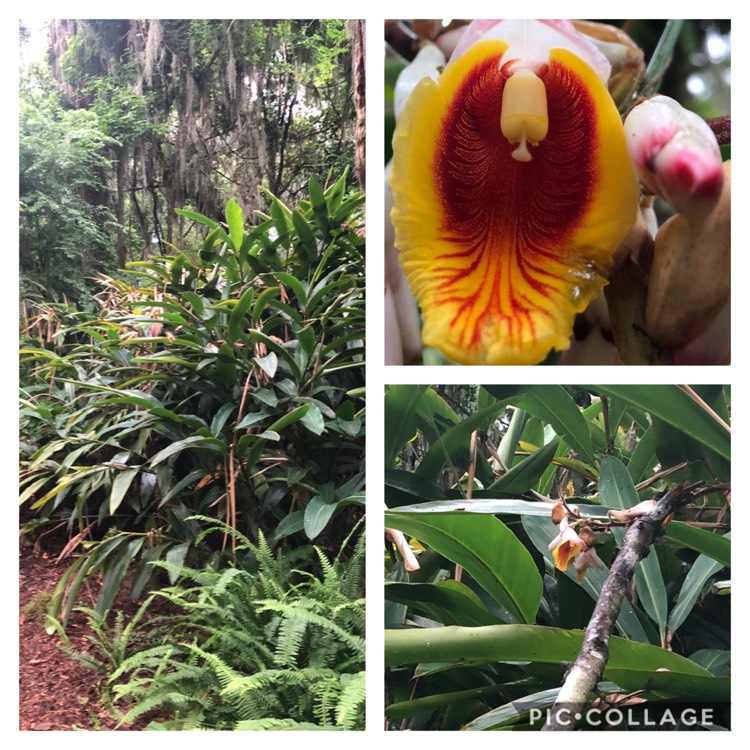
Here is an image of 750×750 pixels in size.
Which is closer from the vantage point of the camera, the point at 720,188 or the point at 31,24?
the point at 720,188

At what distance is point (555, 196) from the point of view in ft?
4.34

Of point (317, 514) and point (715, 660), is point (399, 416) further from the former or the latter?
point (715, 660)

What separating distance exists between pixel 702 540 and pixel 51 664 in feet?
4.35

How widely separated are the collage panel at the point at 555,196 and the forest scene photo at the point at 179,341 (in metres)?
0.24

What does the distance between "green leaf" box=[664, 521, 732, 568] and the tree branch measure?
2cm

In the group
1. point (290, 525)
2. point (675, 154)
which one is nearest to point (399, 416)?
point (290, 525)

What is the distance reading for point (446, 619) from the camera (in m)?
1.41

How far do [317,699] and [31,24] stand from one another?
1478 mm

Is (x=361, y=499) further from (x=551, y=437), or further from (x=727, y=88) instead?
(x=727, y=88)

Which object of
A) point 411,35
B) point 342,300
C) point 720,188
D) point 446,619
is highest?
point 411,35

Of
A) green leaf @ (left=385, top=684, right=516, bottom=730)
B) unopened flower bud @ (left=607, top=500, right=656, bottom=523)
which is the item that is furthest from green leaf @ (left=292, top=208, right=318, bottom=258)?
green leaf @ (left=385, top=684, right=516, bottom=730)

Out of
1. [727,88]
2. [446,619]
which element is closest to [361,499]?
[446,619]

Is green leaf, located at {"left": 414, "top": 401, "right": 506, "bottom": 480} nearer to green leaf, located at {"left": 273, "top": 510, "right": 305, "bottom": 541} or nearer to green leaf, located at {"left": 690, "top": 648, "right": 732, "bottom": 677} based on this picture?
green leaf, located at {"left": 273, "top": 510, "right": 305, "bottom": 541}

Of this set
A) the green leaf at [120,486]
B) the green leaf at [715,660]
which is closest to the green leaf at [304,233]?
the green leaf at [120,486]
